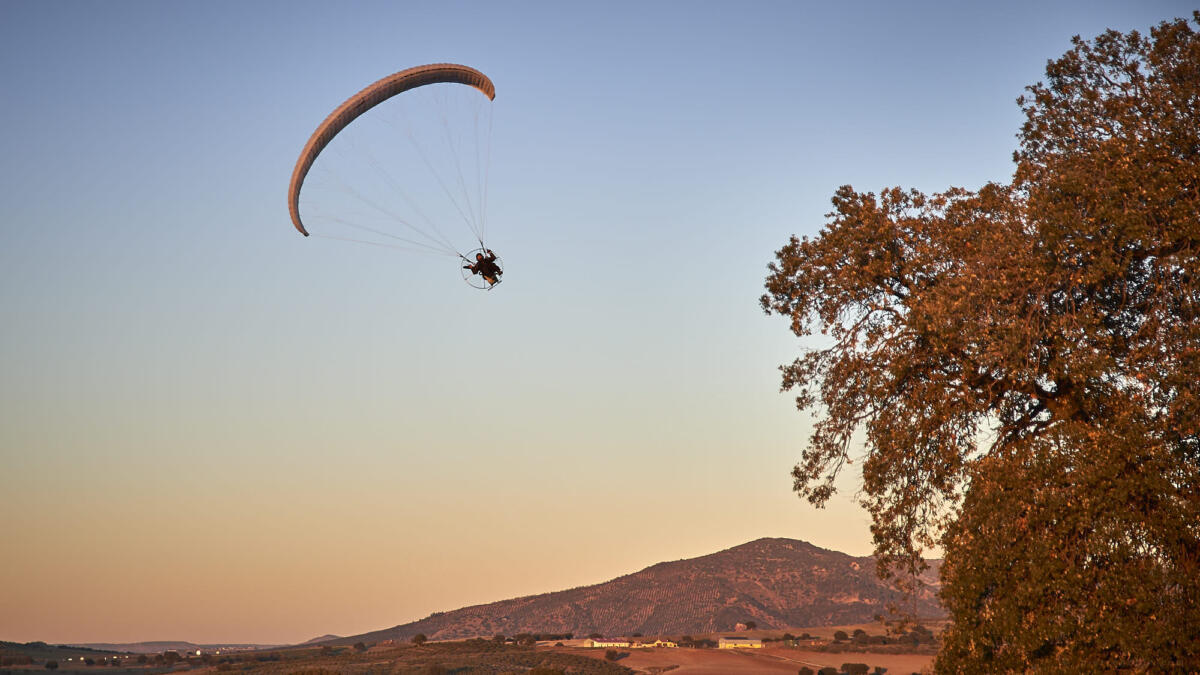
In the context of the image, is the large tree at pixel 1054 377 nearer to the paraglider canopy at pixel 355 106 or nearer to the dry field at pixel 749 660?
the paraglider canopy at pixel 355 106

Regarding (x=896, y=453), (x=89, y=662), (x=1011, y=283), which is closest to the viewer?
(x=1011, y=283)

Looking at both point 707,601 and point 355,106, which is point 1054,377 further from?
point 707,601

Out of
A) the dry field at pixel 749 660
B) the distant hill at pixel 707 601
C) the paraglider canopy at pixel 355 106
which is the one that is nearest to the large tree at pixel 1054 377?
the paraglider canopy at pixel 355 106

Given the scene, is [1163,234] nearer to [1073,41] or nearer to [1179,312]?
[1179,312]

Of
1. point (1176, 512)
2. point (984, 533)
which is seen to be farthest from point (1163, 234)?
point (984, 533)

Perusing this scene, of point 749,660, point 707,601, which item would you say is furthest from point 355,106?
point 707,601

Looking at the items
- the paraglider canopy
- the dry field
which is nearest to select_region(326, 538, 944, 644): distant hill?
the dry field
